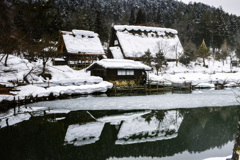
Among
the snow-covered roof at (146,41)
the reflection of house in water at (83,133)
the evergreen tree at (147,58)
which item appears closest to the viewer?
the reflection of house in water at (83,133)

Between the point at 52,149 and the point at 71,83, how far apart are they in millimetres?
14734

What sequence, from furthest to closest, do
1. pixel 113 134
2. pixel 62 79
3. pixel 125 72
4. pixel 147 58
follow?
pixel 147 58, pixel 125 72, pixel 62 79, pixel 113 134

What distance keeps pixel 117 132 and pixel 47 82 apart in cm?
1376

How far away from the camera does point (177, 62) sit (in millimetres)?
35594

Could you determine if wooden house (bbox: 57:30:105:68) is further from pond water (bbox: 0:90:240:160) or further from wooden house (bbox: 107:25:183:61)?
pond water (bbox: 0:90:240:160)

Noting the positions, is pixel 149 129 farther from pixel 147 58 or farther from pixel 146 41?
pixel 146 41

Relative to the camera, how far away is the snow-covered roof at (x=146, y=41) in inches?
1341

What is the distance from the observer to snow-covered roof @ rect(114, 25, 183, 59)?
34.1 metres

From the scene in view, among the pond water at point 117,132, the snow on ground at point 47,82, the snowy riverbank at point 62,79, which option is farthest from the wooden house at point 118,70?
the pond water at point 117,132

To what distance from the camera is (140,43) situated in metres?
36.1

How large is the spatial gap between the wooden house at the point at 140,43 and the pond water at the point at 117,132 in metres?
21.2

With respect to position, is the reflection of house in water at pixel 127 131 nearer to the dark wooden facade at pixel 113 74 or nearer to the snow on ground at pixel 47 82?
the snow on ground at pixel 47 82

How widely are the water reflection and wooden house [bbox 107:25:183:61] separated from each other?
73.3ft

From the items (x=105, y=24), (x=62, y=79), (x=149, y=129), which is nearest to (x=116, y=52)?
(x=62, y=79)
